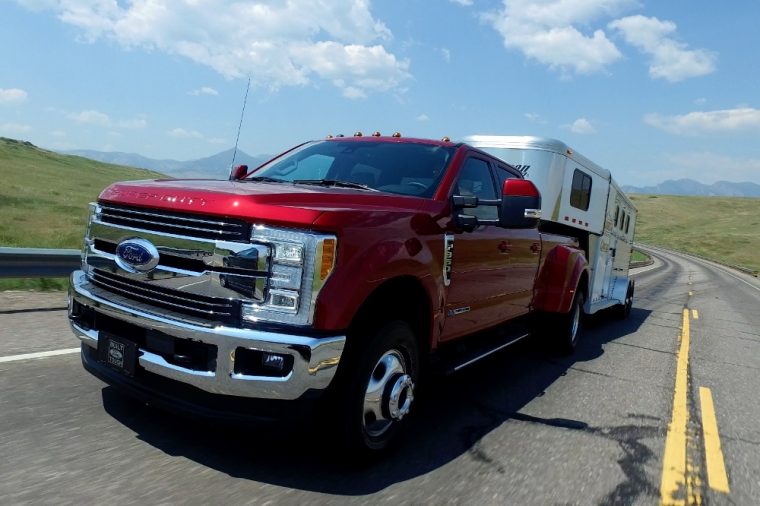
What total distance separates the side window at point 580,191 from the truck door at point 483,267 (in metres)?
2.97

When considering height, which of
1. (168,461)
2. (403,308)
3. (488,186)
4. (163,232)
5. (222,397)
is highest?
(488,186)

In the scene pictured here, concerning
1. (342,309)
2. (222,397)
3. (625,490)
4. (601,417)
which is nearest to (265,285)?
(342,309)

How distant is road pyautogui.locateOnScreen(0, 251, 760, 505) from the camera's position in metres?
3.00

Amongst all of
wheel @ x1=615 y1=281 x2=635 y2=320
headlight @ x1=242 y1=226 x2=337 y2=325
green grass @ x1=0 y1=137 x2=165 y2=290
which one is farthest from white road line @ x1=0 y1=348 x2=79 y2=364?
wheel @ x1=615 y1=281 x2=635 y2=320

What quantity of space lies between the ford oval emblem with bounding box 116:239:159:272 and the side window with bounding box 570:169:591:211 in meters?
6.40

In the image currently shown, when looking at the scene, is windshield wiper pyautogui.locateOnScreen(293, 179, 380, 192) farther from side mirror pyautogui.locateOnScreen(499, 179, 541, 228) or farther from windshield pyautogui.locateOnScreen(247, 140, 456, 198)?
side mirror pyautogui.locateOnScreen(499, 179, 541, 228)

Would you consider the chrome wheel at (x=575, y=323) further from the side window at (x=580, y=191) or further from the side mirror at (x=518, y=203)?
the side mirror at (x=518, y=203)

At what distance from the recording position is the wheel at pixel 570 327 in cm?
707

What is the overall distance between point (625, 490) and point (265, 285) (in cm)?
242

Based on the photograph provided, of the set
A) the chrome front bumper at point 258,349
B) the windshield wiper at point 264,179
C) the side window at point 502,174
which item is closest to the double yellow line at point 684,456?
the chrome front bumper at point 258,349

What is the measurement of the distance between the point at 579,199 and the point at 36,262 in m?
7.20

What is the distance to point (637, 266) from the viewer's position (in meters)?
41.3

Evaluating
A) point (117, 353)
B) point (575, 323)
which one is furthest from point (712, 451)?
point (117, 353)

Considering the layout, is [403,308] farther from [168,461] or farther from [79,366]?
[79,366]
